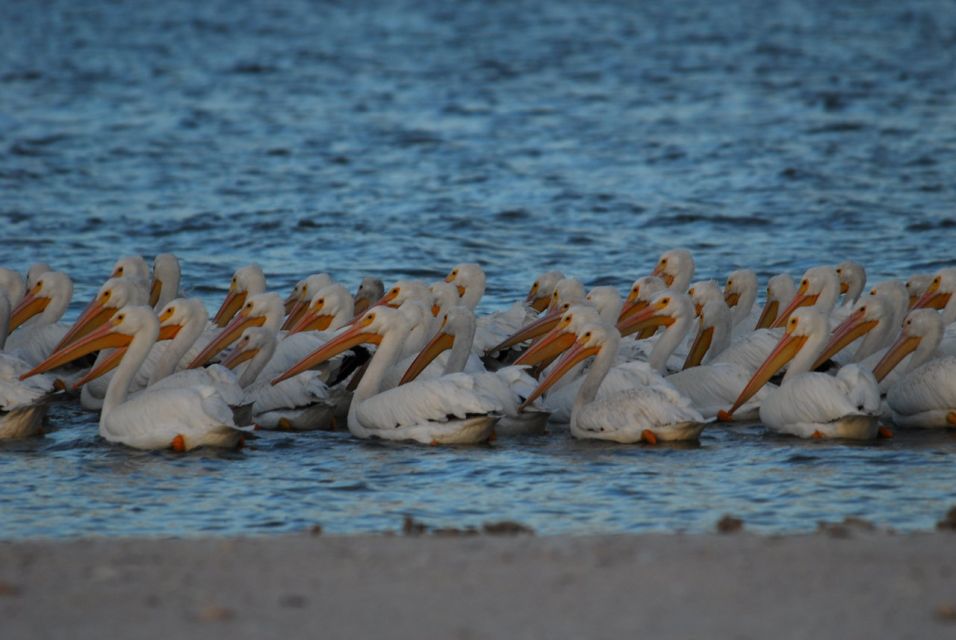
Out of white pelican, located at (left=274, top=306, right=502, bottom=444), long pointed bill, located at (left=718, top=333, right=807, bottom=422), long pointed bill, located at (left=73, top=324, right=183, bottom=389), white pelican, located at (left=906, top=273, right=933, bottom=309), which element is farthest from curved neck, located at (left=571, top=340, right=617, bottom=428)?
white pelican, located at (left=906, top=273, right=933, bottom=309)

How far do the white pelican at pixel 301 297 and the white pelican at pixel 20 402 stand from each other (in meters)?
1.96

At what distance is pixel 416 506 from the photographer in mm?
6613

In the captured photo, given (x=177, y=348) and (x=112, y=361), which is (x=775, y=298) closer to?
(x=177, y=348)

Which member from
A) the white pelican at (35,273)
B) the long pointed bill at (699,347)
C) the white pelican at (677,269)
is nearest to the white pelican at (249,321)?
the white pelican at (35,273)

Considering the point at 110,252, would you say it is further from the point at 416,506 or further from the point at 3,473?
the point at 416,506

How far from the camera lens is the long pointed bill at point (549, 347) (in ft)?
28.1

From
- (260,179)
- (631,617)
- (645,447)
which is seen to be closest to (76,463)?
(645,447)

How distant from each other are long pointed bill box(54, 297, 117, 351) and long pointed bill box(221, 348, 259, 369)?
0.87 metres

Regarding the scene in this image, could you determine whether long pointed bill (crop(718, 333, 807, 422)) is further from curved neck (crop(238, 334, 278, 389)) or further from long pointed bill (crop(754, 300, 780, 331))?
curved neck (crop(238, 334, 278, 389))

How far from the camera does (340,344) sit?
28.3 ft

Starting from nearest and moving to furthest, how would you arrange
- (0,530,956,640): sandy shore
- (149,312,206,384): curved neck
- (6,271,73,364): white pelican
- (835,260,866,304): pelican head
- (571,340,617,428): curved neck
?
(0,530,956,640): sandy shore
(571,340,617,428): curved neck
(149,312,206,384): curved neck
(6,271,73,364): white pelican
(835,260,866,304): pelican head

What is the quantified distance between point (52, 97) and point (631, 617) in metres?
21.1

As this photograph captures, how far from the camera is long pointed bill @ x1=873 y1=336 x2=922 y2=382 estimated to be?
8.41 meters

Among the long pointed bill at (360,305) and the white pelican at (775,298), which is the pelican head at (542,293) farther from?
the white pelican at (775,298)
